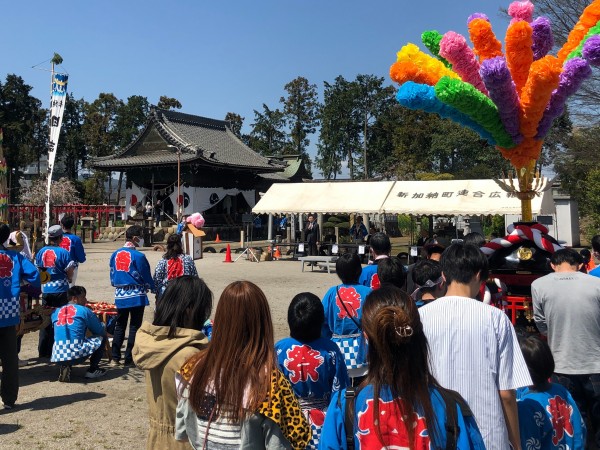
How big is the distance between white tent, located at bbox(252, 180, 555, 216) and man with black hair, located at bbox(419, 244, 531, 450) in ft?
40.2

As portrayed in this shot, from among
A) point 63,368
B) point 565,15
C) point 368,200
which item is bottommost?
point 63,368

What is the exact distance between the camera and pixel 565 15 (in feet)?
53.4

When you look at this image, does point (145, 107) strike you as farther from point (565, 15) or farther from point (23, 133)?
point (565, 15)

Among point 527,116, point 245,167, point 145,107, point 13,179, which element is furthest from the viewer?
point 145,107

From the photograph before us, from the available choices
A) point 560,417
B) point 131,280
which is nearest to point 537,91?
point 560,417

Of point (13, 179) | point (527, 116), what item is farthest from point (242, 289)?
point (13, 179)

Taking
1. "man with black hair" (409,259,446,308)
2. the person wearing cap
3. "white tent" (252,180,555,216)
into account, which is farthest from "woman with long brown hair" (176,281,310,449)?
"white tent" (252,180,555,216)

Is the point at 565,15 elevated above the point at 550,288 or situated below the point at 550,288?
above

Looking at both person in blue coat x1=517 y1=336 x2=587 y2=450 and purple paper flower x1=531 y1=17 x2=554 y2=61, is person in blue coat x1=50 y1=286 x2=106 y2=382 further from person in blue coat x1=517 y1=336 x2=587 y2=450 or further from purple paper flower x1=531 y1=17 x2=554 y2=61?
purple paper flower x1=531 y1=17 x2=554 y2=61

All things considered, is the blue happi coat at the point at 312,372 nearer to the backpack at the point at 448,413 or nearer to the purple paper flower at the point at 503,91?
the backpack at the point at 448,413

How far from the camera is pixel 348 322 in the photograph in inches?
151

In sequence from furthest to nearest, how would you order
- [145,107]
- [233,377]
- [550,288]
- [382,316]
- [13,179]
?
[145,107] → [13,179] → [550,288] → [233,377] → [382,316]

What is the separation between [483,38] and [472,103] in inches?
33.3

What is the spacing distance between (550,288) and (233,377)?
249 cm
